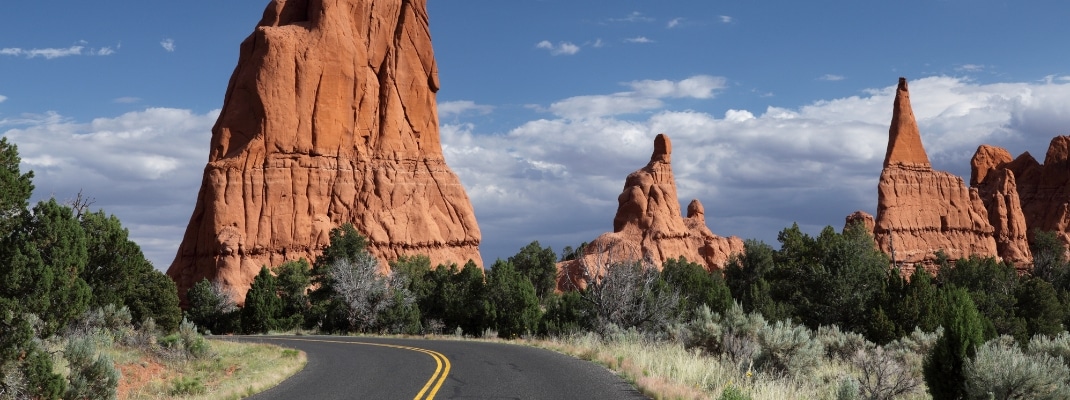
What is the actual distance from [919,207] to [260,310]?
274 feet

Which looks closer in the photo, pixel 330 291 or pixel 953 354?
pixel 953 354

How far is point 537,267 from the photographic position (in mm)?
90688

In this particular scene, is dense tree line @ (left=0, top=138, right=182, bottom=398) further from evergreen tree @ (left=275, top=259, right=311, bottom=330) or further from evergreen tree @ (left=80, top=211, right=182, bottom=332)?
evergreen tree @ (left=275, top=259, right=311, bottom=330)

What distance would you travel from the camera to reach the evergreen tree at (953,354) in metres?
19.3

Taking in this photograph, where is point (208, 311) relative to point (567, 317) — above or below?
below

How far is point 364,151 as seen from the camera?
8581 cm

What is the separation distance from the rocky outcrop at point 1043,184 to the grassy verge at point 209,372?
375 feet

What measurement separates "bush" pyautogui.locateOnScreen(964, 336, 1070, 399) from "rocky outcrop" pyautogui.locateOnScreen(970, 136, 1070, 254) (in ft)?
371

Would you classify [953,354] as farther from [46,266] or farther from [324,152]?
[324,152]

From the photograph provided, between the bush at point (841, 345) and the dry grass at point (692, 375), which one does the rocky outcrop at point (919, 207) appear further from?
the dry grass at point (692, 375)

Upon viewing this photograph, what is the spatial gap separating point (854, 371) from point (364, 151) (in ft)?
218

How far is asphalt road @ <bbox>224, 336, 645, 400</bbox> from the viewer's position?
1656 centimetres

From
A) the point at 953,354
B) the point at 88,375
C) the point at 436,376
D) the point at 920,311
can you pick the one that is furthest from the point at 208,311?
the point at 953,354

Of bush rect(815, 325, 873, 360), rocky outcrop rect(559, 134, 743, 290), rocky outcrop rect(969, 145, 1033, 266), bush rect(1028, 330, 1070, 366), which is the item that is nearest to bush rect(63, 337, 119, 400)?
bush rect(815, 325, 873, 360)
